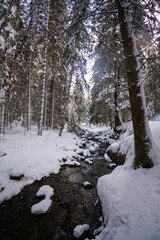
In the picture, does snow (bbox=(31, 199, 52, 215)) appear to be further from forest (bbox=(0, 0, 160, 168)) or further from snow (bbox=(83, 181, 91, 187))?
forest (bbox=(0, 0, 160, 168))

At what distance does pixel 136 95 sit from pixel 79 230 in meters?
3.87

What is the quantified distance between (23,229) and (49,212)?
0.77 m

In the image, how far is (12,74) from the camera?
36.5 feet

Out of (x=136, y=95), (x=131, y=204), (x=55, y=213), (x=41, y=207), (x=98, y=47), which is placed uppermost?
(x=98, y=47)

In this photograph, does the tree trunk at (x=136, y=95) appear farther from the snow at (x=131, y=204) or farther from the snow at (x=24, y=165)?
the snow at (x=24, y=165)

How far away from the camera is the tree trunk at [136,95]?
5016 mm

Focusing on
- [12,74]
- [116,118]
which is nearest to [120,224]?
[12,74]

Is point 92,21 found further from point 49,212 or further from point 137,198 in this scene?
point 49,212

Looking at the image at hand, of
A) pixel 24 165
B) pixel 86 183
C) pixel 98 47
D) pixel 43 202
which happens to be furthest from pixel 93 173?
pixel 98 47

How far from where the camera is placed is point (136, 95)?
515 cm

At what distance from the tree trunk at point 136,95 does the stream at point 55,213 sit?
193cm

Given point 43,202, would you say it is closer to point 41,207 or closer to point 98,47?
point 41,207

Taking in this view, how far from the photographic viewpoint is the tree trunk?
502 cm

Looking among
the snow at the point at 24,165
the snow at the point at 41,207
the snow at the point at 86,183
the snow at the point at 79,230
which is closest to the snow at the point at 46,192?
the snow at the point at 41,207
